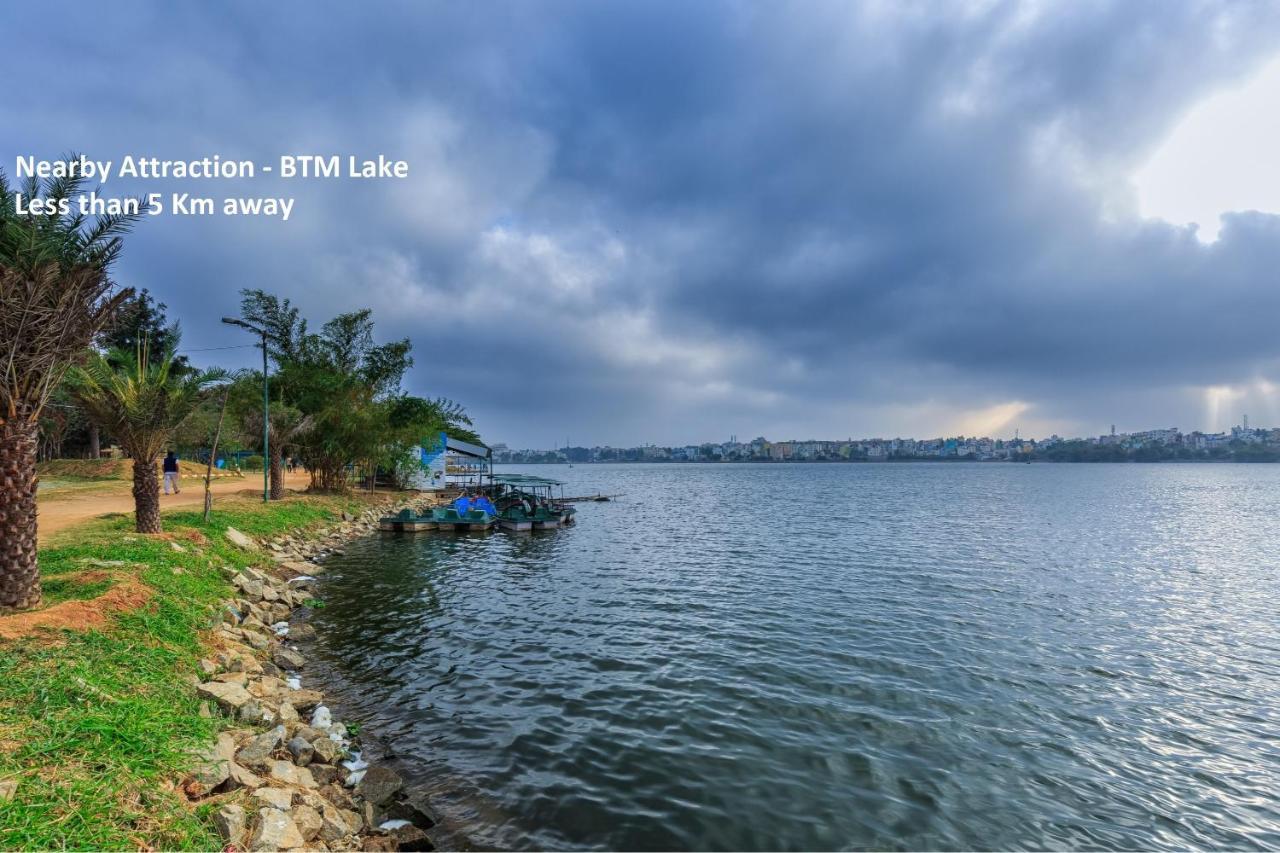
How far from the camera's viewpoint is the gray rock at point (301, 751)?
807 centimetres

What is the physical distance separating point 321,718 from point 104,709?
3.97 metres

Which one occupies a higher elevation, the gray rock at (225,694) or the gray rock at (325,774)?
the gray rock at (225,694)

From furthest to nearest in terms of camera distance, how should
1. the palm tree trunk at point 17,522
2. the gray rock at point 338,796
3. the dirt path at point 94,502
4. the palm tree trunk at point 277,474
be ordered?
the palm tree trunk at point 277,474 < the dirt path at point 94,502 < the palm tree trunk at point 17,522 < the gray rock at point 338,796

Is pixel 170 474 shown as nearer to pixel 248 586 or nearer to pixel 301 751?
pixel 248 586

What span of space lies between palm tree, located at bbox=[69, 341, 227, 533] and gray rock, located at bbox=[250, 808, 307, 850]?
1527 cm

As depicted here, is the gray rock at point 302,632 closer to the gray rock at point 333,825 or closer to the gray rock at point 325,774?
the gray rock at point 325,774

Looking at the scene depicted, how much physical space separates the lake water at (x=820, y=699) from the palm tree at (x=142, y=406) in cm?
620

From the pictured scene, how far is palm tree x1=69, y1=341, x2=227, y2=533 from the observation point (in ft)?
55.3

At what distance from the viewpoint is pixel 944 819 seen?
7926 mm

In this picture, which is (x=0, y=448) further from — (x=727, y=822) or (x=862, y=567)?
(x=862, y=567)

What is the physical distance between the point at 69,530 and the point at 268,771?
651 inches

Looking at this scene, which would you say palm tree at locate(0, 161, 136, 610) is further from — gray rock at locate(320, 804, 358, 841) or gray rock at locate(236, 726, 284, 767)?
gray rock at locate(320, 804, 358, 841)

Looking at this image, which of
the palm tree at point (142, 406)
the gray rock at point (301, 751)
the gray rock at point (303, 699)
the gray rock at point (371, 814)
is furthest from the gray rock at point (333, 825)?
the palm tree at point (142, 406)

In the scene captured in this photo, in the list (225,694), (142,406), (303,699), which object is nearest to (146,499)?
(142,406)
